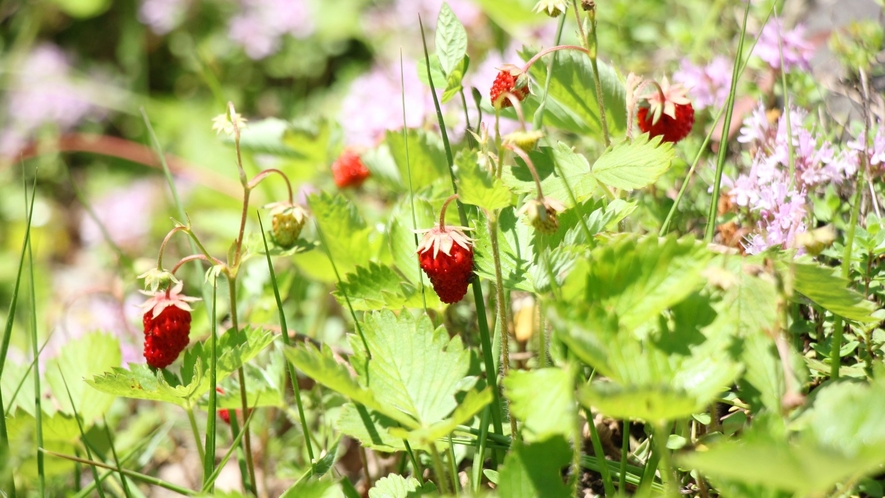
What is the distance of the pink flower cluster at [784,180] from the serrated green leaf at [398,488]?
52 centimetres

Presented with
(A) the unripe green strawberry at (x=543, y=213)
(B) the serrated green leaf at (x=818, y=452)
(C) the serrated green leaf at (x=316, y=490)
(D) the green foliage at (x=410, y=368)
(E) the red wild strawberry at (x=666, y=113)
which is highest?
(E) the red wild strawberry at (x=666, y=113)

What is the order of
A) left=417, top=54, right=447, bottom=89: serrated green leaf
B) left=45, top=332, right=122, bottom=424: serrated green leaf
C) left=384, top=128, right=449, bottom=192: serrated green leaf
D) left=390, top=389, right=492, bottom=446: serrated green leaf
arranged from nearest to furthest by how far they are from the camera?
left=390, top=389, right=492, bottom=446: serrated green leaf, left=417, top=54, right=447, bottom=89: serrated green leaf, left=45, top=332, right=122, bottom=424: serrated green leaf, left=384, top=128, right=449, bottom=192: serrated green leaf

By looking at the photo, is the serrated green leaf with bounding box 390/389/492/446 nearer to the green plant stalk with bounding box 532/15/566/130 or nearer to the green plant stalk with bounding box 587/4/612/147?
the green plant stalk with bounding box 532/15/566/130

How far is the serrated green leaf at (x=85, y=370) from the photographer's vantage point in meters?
1.20

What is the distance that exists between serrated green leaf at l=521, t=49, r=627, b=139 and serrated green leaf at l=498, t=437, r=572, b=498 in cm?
58

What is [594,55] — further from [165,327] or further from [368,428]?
[165,327]

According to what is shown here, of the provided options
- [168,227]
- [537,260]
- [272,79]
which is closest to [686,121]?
[537,260]

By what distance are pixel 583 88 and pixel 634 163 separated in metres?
0.23

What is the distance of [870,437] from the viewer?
61 centimetres

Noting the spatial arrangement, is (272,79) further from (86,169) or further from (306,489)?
(306,489)

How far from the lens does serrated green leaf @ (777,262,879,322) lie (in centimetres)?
77

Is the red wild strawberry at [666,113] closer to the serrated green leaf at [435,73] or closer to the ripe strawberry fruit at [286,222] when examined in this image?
the serrated green leaf at [435,73]

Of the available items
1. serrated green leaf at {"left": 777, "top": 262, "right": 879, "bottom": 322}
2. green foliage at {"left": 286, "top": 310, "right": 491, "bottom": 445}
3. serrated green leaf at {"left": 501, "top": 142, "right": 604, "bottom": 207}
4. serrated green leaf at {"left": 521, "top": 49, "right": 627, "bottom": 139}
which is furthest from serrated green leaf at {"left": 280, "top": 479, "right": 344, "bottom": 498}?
serrated green leaf at {"left": 521, "top": 49, "right": 627, "bottom": 139}

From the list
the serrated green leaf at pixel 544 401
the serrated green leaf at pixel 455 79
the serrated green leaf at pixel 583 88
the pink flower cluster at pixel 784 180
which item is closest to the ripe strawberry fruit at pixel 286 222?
the serrated green leaf at pixel 455 79
